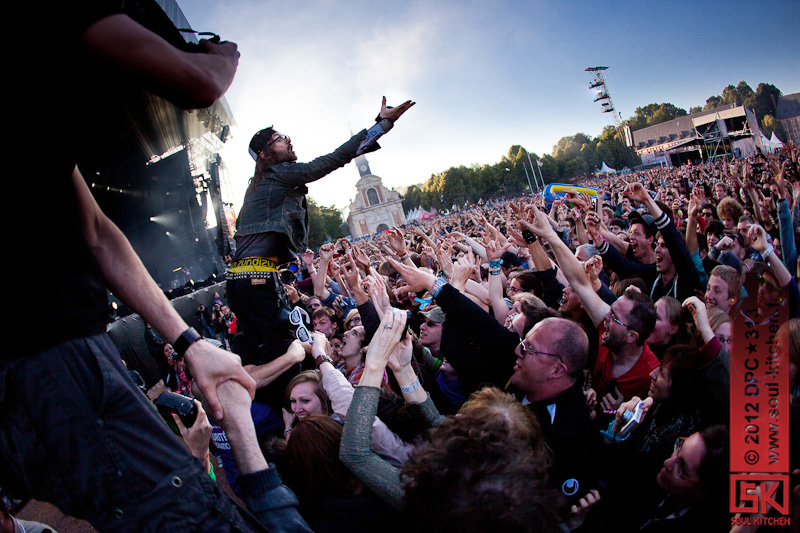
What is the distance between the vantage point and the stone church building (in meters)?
89.5

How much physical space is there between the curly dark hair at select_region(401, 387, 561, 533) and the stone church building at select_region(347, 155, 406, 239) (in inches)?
3436

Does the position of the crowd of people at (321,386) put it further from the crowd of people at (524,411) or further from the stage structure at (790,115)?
the stage structure at (790,115)

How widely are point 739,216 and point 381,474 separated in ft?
24.3

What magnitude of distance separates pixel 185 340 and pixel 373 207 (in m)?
89.4

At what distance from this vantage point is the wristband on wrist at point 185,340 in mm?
1342

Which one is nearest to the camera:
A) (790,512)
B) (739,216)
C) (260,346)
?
(790,512)

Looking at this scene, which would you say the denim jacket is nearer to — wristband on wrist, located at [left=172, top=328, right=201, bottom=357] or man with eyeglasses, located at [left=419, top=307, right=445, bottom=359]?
man with eyeglasses, located at [left=419, top=307, right=445, bottom=359]

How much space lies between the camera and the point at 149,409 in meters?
1.18

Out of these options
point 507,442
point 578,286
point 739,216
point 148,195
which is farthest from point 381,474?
point 148,195

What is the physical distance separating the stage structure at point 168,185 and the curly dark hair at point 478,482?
9.76 m

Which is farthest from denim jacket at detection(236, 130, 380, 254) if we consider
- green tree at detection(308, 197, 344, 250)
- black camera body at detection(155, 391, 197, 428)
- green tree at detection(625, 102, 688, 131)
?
green tree at detection(625, 102, 688, 131)

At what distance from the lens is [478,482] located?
1.40 m

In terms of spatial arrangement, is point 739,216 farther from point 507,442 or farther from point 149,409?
point 149,409

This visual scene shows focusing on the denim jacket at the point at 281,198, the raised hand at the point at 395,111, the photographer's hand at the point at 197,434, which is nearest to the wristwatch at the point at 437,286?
the denim jacket at the point at 281,198
